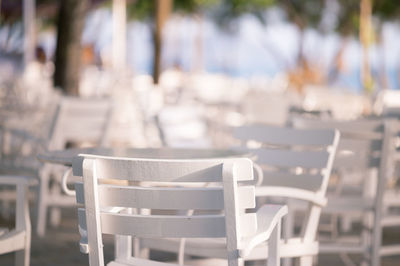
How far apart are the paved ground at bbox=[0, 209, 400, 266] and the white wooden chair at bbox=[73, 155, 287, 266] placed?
8.58 ft

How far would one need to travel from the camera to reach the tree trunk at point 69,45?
10.5 meters

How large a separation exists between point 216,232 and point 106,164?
1.36ft

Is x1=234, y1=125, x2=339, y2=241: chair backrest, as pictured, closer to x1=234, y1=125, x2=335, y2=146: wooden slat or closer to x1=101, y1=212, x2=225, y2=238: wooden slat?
x1=234, y1=125, x2=335, y2=146: wooden slat

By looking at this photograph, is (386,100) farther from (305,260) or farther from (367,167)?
(305,260)

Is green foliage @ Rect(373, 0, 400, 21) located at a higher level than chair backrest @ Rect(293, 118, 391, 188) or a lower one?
higher

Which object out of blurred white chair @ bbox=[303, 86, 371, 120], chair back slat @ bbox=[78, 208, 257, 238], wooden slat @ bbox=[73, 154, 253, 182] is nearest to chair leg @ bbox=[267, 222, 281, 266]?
chair back slat @ bbox=[78, 208, 257, 238]

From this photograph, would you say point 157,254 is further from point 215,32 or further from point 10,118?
point 215,32

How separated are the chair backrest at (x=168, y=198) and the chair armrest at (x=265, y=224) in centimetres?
4

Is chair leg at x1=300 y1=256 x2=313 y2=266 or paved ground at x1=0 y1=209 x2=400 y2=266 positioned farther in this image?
paved ground at x1=0 y1=209 x2=400 y2=266

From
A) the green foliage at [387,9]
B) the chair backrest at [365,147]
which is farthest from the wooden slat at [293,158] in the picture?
the green foliage at [387,9]

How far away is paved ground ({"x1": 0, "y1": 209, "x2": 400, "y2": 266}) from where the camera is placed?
5512mm

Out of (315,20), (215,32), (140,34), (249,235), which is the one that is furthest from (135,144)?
(140,34)

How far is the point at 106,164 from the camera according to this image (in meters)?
2.83

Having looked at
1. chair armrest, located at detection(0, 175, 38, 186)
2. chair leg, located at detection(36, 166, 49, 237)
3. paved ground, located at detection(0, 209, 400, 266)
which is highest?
chair armrest, located at detection(0, 175, 38, 186)
